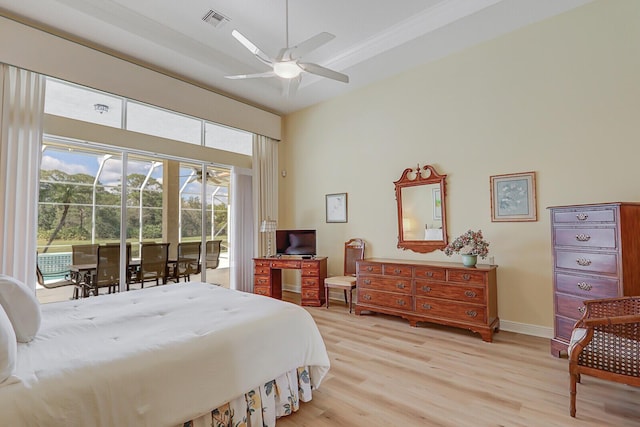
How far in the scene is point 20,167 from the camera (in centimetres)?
336

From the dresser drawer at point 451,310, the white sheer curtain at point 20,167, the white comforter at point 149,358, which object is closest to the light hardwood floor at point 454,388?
the dresser drawer at point 451,310

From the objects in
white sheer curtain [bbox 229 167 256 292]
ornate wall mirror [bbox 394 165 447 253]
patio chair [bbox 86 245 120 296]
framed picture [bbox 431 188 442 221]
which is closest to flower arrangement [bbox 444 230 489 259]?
ornate wall mirror [bbox 394 165 447 253]

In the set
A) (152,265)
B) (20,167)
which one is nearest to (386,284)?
(152,265)

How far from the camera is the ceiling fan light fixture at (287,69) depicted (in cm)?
298

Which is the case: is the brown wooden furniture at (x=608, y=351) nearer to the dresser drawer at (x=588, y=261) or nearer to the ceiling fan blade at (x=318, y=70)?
the dresser drawer at (x=588, y=261)

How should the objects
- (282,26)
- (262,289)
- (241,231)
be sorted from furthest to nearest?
(241,231) → (262,289) → (282,26)

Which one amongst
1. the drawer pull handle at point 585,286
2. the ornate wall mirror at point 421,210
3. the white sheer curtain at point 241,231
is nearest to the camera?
the drawer pull handle at point 585,286

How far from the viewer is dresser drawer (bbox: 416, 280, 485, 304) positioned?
3.41 meters

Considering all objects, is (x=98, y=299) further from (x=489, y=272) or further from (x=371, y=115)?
(x=371, y=115)

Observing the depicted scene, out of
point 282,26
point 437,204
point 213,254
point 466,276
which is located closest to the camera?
point 466,276

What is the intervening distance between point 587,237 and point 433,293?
1610mm


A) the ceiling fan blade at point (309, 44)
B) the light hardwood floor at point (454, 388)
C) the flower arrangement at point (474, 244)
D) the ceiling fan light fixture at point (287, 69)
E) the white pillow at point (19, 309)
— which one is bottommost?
the light hardwood floor at point (454, 388)

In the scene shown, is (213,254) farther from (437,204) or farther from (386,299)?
(437,204)

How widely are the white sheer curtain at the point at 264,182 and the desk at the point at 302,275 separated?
616 millimetres
